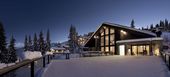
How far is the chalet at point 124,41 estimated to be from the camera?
33.4 m

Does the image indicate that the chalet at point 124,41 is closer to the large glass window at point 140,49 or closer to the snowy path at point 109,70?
the large glass window at point 140,49

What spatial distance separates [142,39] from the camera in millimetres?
34250

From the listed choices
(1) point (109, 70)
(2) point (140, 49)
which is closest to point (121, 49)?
(2) point (140, 49)

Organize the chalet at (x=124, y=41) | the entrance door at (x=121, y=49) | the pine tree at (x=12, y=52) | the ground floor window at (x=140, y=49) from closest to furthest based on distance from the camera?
the chalet at (x=124, y=41), the ground floor window at (x=140, y=49), the entrance door at (x=121, y=49), the pine tree at (x=12, y=52)

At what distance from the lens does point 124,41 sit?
3734 cm

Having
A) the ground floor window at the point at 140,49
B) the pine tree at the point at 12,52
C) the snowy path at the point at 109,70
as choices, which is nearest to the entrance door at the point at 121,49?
the ground floor window at the point at 140,49

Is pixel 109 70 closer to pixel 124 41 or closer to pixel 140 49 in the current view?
pixel 140 49

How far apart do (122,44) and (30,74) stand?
30351mm

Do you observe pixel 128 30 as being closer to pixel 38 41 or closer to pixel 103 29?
pixel 103 29

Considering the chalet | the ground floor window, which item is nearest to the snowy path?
the chalet

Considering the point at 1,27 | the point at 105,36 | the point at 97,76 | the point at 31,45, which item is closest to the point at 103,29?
the point at 105,36

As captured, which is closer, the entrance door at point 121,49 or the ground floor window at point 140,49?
the ground floor window at point 140,49

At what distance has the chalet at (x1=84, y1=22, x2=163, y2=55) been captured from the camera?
33438 millimetres

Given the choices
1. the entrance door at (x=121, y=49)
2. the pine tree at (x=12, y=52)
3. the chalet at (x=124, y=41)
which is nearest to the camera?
the chalet at (x=124, y=41)
